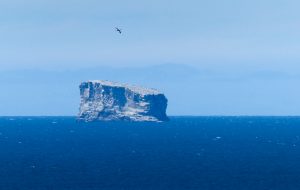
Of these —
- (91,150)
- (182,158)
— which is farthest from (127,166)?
(91,150)

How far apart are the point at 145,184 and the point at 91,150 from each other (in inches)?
3210

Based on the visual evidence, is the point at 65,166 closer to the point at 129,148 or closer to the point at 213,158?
the point at 213,158

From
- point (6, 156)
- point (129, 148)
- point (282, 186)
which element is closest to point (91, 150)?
point (129, 148)

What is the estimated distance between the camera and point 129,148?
644 feet

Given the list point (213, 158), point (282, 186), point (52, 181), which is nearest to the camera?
point (282, 186)

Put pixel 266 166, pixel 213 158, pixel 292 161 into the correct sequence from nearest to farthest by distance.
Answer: pixel 266 166
pixel 292 161
pixel 213 158

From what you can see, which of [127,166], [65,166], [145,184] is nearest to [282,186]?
[145,184]

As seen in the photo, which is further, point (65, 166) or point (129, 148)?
point (129, 148)

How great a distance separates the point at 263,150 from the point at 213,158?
3003 centimetres

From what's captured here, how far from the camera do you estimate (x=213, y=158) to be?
525 ft

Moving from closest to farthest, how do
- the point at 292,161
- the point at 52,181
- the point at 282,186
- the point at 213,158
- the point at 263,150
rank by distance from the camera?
the point at 282,186 < the point at 52,181 < the point at 292,161 < the point at 213,158 < the point at 263,150

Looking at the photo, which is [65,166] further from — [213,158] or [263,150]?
[263,150]

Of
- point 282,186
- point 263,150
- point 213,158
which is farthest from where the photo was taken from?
point 263,150

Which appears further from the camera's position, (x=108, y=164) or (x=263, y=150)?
(x=263, y=150)
